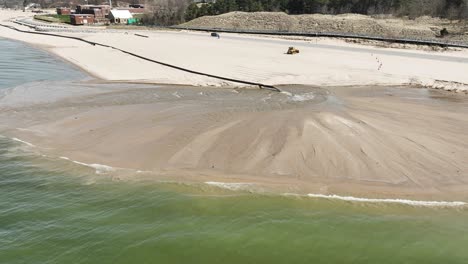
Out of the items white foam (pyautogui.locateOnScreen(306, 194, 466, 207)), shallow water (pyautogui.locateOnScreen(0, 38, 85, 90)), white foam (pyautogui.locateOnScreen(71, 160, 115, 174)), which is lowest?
white foam (pyautogui.locateOnScreen(306, 194, 466, 207))

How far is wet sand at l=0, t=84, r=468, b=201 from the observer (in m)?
12.2

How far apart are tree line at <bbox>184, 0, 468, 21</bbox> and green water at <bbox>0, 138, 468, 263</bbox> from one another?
70135 mm

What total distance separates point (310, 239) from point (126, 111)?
44.4ft

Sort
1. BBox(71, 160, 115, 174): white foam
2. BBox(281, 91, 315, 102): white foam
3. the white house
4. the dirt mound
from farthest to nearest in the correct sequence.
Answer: the white house, the dirt mound, BBox(281, 91, 315, 102): white foam, BBox(71, 160, 115, 174): white foam

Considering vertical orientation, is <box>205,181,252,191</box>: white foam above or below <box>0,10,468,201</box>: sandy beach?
below

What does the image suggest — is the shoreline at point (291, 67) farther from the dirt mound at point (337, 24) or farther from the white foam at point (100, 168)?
the dirt mound at point (337, 24)

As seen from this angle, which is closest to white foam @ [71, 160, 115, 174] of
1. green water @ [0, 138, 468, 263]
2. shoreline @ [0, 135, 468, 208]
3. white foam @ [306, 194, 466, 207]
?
shoreline @ [0, 135, 468, 208]

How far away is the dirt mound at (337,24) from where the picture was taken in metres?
62.2

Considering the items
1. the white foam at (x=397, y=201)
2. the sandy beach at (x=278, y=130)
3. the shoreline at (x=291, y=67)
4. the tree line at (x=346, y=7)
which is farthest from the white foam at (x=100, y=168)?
the tree line at (x=346, y=7)

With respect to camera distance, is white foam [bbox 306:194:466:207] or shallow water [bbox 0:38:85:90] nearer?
white foam [bbox 306:194:466:207]

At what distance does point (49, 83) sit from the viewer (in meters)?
28.4

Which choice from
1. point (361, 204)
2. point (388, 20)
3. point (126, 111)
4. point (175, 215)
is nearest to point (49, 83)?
point (126, 111)

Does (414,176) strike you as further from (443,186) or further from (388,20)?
(388,20)

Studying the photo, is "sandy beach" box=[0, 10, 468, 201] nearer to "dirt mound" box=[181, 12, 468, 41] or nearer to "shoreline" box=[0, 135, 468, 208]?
"shoreline" box=[0, 135, 468, 208]
